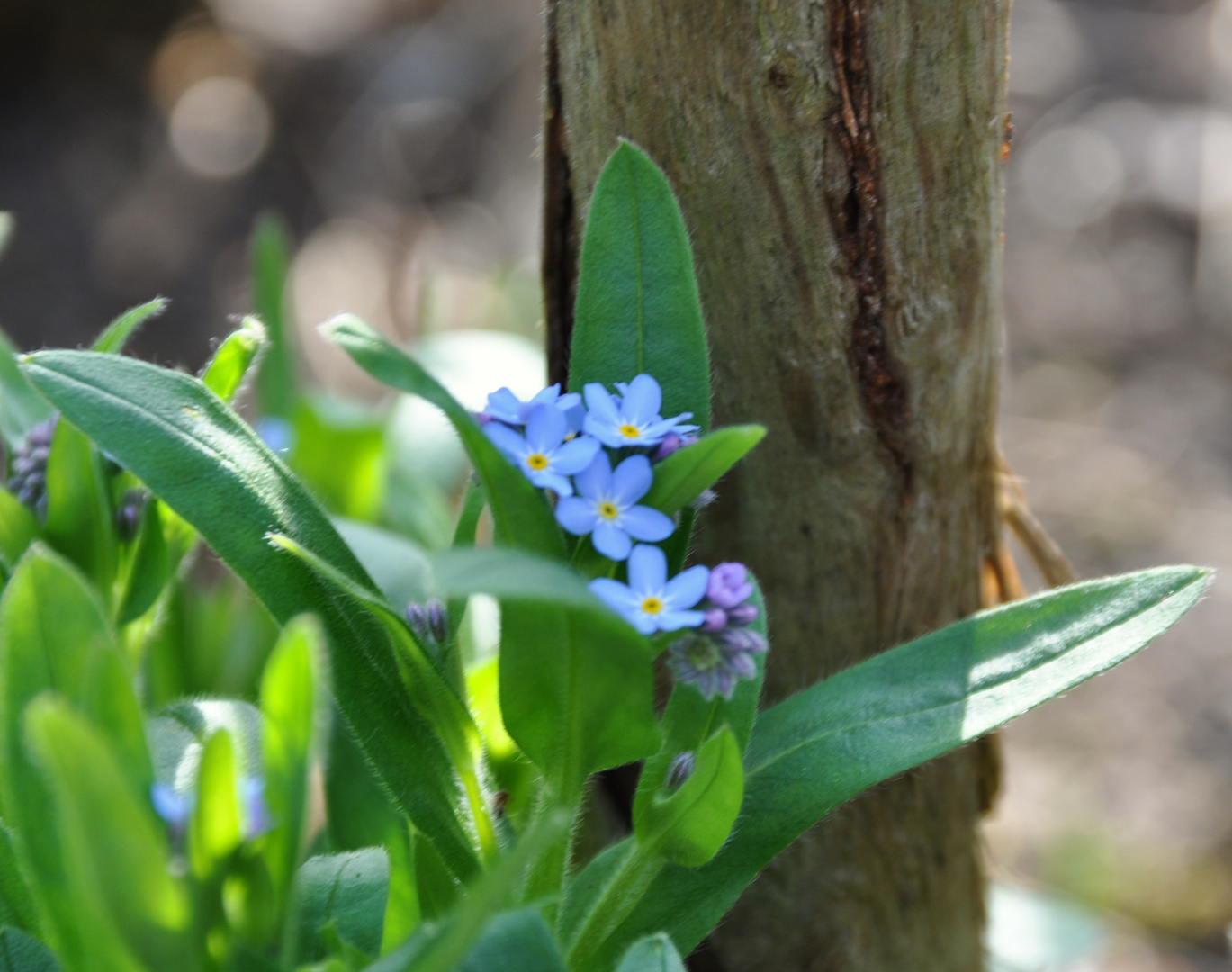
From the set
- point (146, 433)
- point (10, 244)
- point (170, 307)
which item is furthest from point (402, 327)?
point (146, 433)

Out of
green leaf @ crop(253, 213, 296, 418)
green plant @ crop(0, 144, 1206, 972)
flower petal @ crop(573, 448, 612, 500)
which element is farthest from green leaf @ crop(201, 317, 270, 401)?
green leaf @ crop(253, 213, 296, 418)

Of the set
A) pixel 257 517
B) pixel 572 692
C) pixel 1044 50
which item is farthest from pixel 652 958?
pixel 1044 50

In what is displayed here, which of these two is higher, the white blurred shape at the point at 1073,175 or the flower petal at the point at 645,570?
the white blurred shape at the point at 1073,175

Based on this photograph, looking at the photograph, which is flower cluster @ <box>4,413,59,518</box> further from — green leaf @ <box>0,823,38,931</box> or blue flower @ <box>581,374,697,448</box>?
blue flower @ <box>581,374,697,448</box>

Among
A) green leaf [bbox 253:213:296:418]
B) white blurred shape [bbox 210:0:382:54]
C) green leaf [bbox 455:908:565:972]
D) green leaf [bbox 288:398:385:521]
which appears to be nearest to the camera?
green leaf [bbox 455:908:565:972]

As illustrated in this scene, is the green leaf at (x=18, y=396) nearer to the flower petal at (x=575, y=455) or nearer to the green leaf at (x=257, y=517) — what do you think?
the green leaf at (x=257, y=517)

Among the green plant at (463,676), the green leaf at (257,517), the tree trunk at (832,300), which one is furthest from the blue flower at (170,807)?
the tree trunk at (832,300)
